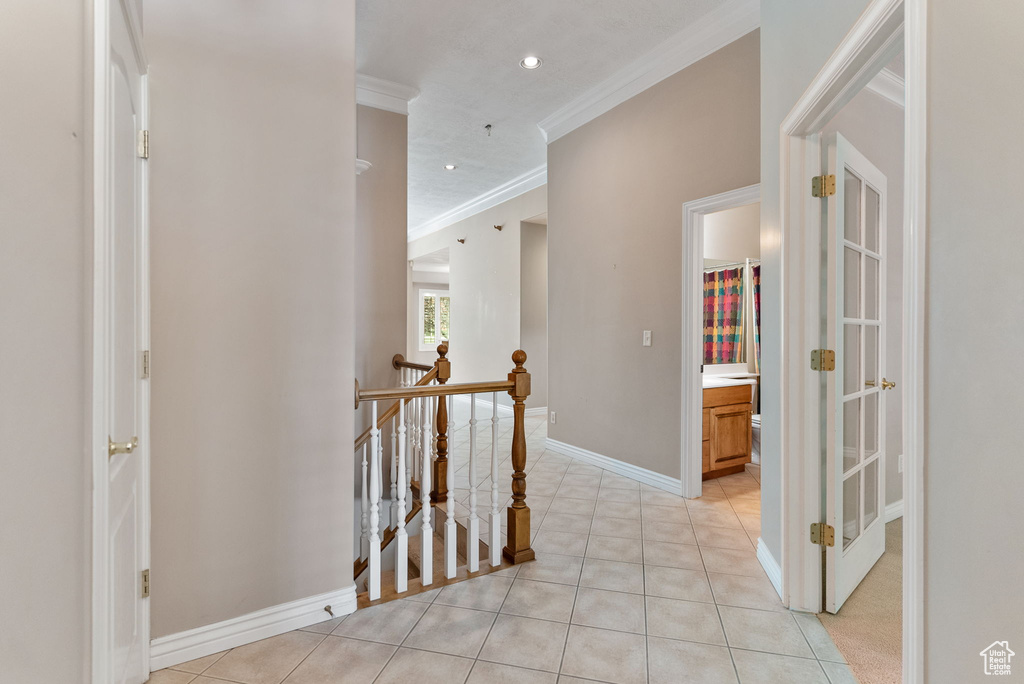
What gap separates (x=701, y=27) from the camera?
120 inches

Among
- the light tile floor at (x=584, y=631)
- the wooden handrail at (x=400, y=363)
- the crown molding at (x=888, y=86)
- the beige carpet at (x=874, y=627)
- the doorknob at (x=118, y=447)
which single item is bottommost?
the light tile floor at (x=584, y=631)

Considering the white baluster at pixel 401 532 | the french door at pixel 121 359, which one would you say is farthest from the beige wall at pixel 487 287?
the french door at pixel 121 359

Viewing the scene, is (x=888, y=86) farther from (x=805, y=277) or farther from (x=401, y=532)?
(x=401, y=532)

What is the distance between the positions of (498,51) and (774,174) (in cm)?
216

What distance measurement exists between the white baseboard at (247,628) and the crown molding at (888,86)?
356 centimetres

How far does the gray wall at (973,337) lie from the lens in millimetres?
792

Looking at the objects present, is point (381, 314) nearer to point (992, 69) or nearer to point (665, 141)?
point (665, 141)

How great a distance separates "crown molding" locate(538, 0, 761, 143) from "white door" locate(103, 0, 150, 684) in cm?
309

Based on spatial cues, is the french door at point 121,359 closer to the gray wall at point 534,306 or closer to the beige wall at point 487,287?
the beige wall at point 487,287

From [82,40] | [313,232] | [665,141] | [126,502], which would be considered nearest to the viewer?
[82,40]

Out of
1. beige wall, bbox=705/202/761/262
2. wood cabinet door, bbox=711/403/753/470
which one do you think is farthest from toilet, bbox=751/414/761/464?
beige wall, bbox=705/202/761/262

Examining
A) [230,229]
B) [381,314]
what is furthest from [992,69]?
[381,314]

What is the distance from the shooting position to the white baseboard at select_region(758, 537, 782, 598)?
6.75 feet

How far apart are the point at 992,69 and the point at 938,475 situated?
75 cm
